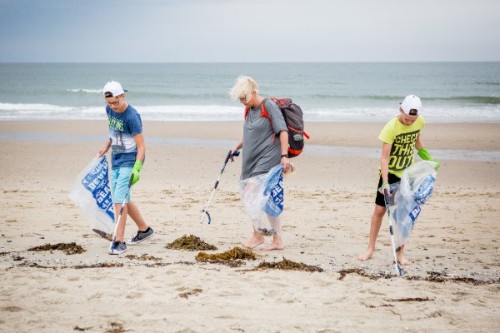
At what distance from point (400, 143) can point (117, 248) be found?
9.39ft

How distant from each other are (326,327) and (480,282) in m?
1.72

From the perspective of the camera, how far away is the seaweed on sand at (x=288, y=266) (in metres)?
4.98

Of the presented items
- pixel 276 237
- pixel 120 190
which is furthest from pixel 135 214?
pixel 276 237

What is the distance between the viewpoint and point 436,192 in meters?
9.11

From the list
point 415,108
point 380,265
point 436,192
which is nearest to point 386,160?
point 415,108

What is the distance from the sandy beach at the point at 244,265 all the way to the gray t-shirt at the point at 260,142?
87cm

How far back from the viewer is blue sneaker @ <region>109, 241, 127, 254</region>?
215 inches

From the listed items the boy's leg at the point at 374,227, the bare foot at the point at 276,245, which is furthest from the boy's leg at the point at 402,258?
the bare foot at the point at 276,245

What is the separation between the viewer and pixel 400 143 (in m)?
5.04

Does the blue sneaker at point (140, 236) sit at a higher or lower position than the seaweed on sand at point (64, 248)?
higher

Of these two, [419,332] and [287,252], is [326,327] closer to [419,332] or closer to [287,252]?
[419,332]

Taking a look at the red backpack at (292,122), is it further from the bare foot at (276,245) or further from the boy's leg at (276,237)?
the bare foot at (276,245)

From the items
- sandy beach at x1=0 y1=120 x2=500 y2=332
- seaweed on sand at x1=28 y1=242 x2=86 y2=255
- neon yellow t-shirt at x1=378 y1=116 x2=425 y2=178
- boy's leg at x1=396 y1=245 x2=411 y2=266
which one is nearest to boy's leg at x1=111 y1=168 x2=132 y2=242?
sandy beach at x1=0 y1=120 x2=500 y2=332

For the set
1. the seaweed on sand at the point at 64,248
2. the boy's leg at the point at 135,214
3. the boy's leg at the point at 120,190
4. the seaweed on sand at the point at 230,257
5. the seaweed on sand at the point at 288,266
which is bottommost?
the seaweed on sand at the point at 64,248
